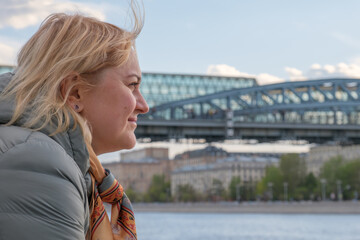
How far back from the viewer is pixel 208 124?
126 feet

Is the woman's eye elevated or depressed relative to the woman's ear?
elevated

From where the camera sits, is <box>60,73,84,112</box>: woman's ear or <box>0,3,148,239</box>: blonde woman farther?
<box>60,73,84,112</box>: woman's ear

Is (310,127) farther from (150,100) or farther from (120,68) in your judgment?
(120,68)

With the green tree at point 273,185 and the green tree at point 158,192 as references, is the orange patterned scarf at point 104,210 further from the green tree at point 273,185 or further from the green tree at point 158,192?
the green tree at point 158,192

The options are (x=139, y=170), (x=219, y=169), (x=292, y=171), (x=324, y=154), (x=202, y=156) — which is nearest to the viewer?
(x=292, y=171)

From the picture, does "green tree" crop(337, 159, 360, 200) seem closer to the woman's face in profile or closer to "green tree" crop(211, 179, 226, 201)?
"green tree" crop(211, 179, 226, 201)

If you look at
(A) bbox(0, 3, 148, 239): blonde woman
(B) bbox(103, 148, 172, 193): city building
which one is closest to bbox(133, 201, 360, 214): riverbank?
(B) bbox(103, 148, 172, 193): city building

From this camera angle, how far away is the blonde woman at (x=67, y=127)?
980 mm

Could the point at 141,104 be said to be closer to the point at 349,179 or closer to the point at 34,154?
the point at 34,154

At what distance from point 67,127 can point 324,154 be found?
10149 cm

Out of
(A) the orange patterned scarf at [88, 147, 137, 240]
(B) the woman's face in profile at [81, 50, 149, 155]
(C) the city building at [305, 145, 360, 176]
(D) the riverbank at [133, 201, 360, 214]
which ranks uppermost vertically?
(C) the city building at [305, 145, 360, 176]

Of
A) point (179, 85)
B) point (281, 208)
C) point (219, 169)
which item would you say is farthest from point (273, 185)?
point (219, 169)

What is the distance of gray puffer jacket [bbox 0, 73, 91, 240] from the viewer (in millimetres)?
965

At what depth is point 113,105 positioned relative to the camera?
1.23m
